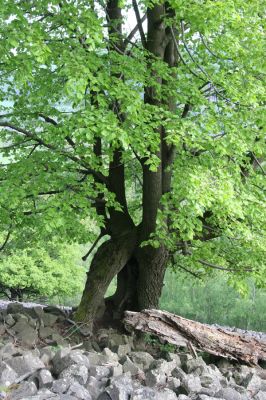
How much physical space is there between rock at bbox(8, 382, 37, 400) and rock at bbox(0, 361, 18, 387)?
0.51ft

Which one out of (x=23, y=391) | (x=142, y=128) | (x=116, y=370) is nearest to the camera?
(x=23, y=391)

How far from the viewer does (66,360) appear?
5.92 metres

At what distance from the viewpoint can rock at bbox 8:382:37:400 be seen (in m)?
4.77

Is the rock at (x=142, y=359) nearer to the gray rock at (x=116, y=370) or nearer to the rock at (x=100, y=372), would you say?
the gray rock at (x=116, y=370)

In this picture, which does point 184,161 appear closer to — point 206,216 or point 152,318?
point 206,216

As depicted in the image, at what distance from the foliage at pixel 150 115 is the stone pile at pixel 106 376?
1897mm

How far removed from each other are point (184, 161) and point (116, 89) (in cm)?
229

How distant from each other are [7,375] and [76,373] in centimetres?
80

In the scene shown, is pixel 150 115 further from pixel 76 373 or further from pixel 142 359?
pixel 76 373

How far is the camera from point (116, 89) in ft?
23.2

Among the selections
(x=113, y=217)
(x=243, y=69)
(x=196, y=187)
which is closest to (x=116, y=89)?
(x=196, y=187)

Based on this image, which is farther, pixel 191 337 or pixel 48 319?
pixel 48 319

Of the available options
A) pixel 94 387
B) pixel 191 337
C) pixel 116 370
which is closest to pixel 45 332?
pixel 191 337

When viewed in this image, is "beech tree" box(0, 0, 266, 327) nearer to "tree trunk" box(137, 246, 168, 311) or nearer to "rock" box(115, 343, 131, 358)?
"tree trunk" box(137, 246, 168, 311)
